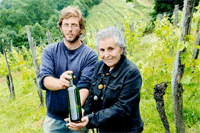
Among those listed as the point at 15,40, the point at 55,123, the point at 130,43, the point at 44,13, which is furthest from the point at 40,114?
the point at 44,13

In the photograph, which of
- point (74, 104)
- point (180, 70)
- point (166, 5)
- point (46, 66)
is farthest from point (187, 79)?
point (166, 5)

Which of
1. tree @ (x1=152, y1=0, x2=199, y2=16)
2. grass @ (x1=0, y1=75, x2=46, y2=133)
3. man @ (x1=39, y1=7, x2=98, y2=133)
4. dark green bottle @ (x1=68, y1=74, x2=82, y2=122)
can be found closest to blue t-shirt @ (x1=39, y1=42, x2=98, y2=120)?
man @ (x1=39, y1=7, x2=98, y2=133)

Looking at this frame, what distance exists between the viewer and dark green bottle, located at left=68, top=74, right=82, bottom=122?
60.7 inches

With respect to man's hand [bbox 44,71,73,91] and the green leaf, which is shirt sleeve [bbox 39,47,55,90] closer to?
man's hand [bbox 44,71,73,91]

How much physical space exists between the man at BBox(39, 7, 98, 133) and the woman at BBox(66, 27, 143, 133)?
12.4 inches

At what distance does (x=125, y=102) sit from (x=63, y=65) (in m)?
0.88

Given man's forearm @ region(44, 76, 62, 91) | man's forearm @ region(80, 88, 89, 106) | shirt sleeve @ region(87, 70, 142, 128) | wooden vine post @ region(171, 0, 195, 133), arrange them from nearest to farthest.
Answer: shirt sleeve @ region(87, 70, 142, 128) < man's forearm @ region(44, 76, 62, 91) < man's forearm @ region(80, 88, 89, 106) < wooden vine post @ region(171, 0, 195, 133)

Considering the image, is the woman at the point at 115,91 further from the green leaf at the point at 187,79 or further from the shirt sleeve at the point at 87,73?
the green leaf at the point at 187,79

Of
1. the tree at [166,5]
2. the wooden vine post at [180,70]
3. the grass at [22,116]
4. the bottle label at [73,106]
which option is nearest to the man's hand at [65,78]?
the bottle label at [73,106]

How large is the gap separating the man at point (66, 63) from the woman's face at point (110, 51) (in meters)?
0.40

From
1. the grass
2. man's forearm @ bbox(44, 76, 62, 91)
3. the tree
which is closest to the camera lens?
man's forearm @ bbox(44, 76, 62, 91)

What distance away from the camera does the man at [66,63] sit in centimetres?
187

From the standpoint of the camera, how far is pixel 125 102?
1430 mm

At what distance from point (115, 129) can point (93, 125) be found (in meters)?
0.22
